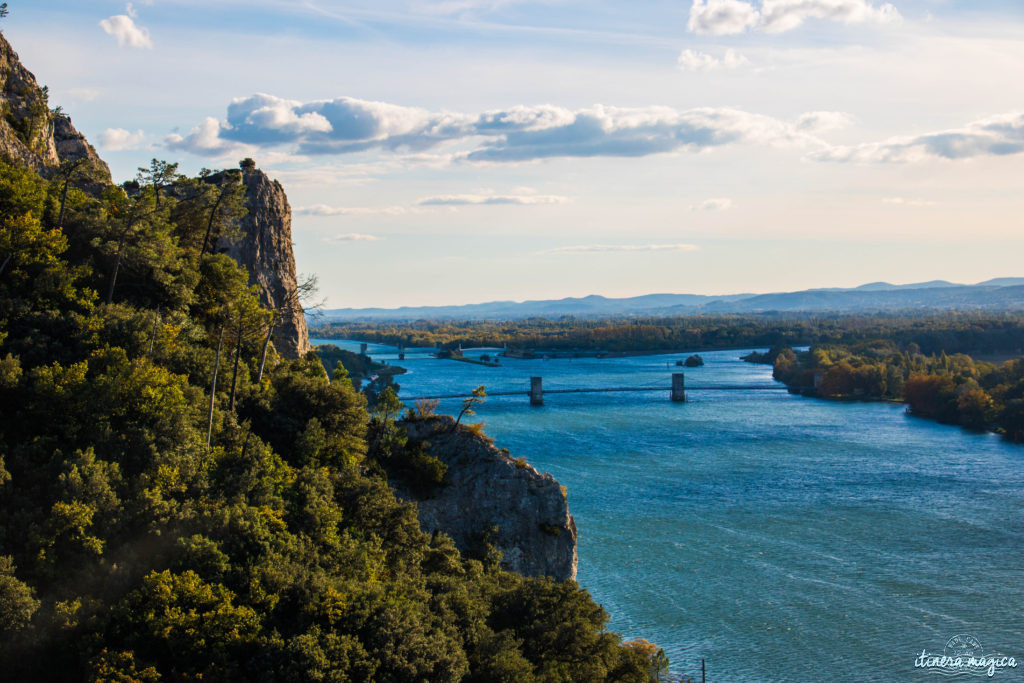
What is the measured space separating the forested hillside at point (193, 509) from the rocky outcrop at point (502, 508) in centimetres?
120

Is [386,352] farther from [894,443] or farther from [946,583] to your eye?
[946,583]

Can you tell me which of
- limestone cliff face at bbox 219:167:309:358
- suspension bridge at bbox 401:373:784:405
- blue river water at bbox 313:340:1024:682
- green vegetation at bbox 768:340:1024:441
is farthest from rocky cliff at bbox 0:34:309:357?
green vegetation at bbox 768:340:1024:441

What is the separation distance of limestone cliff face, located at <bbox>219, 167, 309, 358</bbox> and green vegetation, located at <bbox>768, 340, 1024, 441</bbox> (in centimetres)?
6034

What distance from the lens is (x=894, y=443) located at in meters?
65.6

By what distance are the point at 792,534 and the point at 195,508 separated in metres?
31.0

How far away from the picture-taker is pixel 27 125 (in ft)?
104

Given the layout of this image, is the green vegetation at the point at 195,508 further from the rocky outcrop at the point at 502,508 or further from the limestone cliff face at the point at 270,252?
the limestone cliff face at the point at 270,252

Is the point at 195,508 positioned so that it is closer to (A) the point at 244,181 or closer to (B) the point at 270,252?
(B) the point at 270,252

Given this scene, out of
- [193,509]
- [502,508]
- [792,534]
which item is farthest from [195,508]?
[792,534]

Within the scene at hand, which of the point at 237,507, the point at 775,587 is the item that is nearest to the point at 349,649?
the point at 237,507

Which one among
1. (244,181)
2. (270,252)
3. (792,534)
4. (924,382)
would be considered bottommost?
(792,534)

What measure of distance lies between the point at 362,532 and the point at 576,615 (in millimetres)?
6264

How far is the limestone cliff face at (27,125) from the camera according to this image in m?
29.8

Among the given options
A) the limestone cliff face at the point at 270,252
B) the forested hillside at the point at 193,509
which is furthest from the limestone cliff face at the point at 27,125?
the limestone cliff face at the point at 270,252
